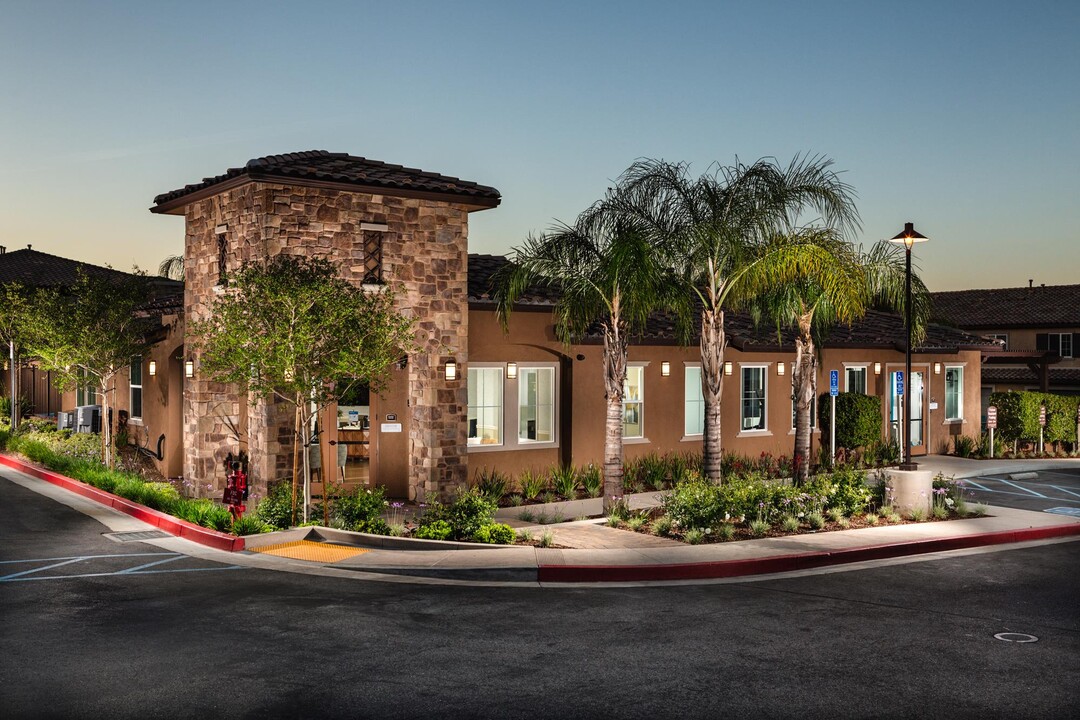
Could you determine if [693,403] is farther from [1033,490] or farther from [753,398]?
[1033,490]

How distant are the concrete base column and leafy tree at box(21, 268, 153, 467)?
1391 cm

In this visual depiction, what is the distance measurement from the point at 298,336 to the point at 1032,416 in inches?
869

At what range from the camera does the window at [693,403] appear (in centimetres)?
2198

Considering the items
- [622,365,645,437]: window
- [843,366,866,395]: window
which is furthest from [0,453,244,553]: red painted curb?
[843,366,866,395]: window

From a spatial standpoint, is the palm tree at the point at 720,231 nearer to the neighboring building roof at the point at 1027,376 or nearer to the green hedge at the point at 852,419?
the green hedge at the point at 852,419

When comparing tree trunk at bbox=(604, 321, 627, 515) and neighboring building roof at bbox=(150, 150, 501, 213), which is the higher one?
neighboring building roof at bbox=(150, 150, 501, 213)

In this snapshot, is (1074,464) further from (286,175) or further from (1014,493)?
(286,175)

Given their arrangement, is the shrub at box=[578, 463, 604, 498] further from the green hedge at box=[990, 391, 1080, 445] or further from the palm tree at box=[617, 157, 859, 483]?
the green hedge at box=[990, 391, 1080, 445]

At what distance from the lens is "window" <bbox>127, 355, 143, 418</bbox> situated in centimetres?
2250

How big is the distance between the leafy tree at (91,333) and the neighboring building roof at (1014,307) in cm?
3880

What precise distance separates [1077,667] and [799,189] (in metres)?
10.2

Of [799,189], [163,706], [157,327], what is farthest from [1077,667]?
[157,327]

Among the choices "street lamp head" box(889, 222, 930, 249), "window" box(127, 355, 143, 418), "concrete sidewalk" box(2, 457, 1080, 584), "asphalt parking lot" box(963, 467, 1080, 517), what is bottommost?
"asphalt parking lot" box(963, 467, 1080, 517)

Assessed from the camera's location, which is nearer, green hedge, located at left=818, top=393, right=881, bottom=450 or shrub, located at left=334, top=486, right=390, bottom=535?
shrub, located at left=334, top=486, right=390, bottom=535
